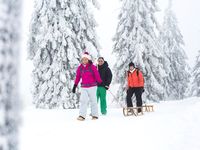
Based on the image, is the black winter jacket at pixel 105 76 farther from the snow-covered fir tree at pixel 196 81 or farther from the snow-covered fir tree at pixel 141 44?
the snow-covered fir tree at pixel 196 81

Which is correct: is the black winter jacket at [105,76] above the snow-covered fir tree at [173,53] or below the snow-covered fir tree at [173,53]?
below

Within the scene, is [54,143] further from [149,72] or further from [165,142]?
[149,72]

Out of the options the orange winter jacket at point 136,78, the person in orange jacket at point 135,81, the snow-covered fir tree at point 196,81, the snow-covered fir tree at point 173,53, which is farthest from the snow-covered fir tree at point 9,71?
the snow-covered fir tree at point 173,53

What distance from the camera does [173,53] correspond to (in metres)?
44.3

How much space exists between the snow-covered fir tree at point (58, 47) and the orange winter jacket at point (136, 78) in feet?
30.0

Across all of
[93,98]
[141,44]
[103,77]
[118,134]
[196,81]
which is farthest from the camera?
[196,81]

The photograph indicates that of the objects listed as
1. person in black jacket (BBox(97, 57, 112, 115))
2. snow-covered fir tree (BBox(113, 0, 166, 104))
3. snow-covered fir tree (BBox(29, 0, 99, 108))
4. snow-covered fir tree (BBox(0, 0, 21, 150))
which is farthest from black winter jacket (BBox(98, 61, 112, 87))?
snow-covered fir tree (BBox(113, 0, 166, 104))

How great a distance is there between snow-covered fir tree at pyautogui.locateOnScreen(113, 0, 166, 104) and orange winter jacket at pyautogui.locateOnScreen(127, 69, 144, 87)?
1286 cm

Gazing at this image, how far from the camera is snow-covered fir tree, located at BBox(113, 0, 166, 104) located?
2717cm

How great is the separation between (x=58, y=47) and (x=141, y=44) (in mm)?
6340

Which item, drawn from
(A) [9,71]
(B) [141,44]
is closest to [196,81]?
(B) [141,44]

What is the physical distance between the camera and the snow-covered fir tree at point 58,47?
22.6 metres

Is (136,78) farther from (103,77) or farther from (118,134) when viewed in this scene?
(118,134)

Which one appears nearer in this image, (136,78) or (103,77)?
(103,77)
